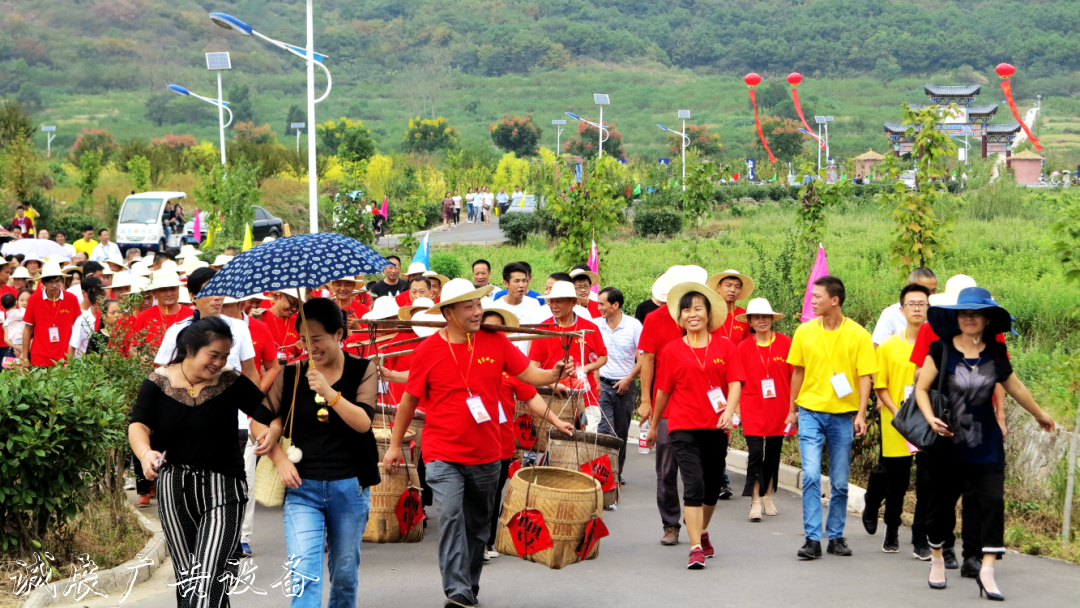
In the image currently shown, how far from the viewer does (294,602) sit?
525cm

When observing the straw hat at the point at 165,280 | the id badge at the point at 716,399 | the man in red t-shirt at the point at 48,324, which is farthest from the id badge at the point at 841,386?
the man in red t-shirt at the point at 48,324

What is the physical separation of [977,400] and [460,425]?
302 cm

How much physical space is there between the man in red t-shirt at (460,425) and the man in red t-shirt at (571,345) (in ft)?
8.35

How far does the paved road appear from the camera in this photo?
22.3ft

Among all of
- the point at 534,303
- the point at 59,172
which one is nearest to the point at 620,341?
the point at 534,303

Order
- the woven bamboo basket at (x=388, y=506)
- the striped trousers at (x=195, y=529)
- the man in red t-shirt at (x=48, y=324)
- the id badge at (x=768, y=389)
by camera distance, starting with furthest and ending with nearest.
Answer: the man in red t-shirt at (x=48, y=324), the id badge at (x=768, y=389), the woven bamboo basket at (x=388, y=506), the striped trousers at (x=195, y=529)

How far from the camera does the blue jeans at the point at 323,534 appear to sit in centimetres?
522

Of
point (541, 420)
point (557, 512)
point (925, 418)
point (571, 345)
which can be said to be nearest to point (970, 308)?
point (925, 418)

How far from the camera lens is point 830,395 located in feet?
25.8

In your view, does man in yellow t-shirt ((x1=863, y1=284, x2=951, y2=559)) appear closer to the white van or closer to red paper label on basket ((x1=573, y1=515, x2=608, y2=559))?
red paper label on basket ((x1=573, y1=515, x2=608, y2=559))

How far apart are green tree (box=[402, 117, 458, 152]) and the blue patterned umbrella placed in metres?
94.3

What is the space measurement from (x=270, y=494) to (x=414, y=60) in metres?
172

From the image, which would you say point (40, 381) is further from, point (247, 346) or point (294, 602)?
point (294, 602)

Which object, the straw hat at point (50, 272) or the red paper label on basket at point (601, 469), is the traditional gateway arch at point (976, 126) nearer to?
the straw hat at point (50, 272)
